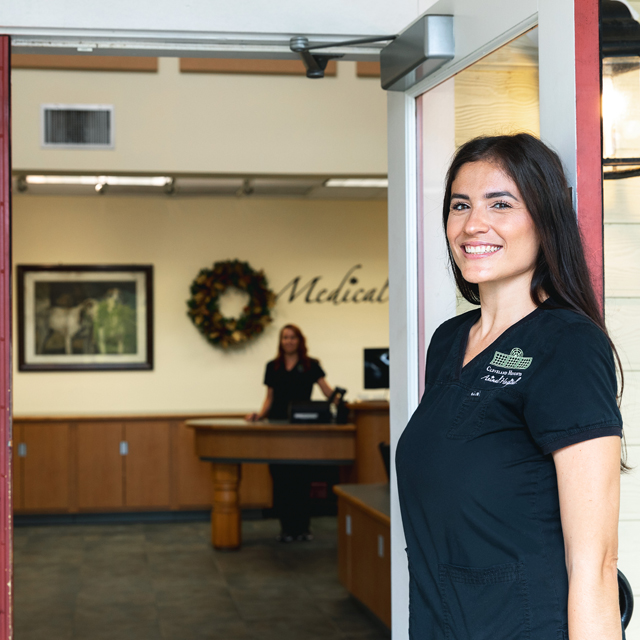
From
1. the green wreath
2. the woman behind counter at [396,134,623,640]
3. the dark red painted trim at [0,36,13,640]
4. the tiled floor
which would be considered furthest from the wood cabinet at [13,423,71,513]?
the woman behind counter at [396,134,623,640]

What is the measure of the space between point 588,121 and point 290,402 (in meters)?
5.17

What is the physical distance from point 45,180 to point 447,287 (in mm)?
5406

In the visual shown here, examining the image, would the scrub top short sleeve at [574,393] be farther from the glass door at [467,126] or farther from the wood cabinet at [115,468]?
the wood cabinet at [115,468]

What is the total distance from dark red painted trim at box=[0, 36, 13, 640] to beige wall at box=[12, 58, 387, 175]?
387cm

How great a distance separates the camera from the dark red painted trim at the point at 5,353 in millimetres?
2172

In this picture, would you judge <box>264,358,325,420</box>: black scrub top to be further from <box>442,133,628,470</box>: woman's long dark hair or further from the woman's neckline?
<box>442,133,628,470</box>: woman's long dark hair

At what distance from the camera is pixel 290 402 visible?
6.44m

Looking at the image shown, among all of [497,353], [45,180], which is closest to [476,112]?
[497,353]

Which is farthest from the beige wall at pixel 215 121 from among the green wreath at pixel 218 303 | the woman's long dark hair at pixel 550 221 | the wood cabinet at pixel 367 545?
the woman's long dark hair at pixel 550 221

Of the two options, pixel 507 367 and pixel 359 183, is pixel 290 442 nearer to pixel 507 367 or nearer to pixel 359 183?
pixel 359 183

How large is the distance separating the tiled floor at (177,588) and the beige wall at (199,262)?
1312 millimetres

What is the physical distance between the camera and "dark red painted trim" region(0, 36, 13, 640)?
217cm

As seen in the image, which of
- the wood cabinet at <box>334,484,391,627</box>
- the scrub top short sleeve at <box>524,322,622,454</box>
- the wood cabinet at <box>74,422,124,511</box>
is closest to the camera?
the scrub top short sleeve at <box>524,322,622,454</box>

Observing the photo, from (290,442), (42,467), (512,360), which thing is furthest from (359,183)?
(512,360)
